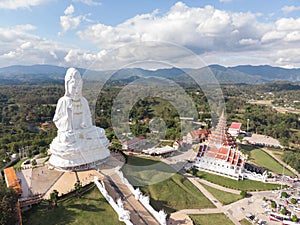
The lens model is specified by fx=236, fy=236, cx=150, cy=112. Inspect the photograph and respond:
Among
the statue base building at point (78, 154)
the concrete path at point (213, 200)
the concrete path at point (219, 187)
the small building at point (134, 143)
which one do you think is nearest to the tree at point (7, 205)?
the statue base building at point (78, 154)

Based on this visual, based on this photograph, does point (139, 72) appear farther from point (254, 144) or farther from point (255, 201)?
point (254, 144)

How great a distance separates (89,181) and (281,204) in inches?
561

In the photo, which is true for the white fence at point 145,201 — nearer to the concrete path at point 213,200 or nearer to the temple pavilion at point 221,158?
the concrete path at point 213,200

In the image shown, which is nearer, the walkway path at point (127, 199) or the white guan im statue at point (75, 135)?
the walkway path at point (127, 199)

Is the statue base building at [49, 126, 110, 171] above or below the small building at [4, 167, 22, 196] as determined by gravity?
above

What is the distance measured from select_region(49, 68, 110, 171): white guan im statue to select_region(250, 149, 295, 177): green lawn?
686 inches

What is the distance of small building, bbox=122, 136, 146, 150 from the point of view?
85.4ft

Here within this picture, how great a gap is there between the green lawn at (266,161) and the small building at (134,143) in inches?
502

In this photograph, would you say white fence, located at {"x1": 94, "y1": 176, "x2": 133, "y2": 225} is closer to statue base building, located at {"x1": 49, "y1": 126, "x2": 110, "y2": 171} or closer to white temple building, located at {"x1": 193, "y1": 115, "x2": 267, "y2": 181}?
statue base building, located at {"x1": 49, "y1": 126, "x2": 110, "y2": 171}

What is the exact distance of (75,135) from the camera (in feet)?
56.9

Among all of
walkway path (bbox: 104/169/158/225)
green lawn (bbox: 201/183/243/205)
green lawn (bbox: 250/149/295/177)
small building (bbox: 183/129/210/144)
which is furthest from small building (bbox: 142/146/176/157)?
green lawn (bbox: 250/149/295/177)

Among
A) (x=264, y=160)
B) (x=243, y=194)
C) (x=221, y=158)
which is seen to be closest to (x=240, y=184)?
(x=243, y=194)

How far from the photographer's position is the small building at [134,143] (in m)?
26.0

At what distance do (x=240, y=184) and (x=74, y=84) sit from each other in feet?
52.6
